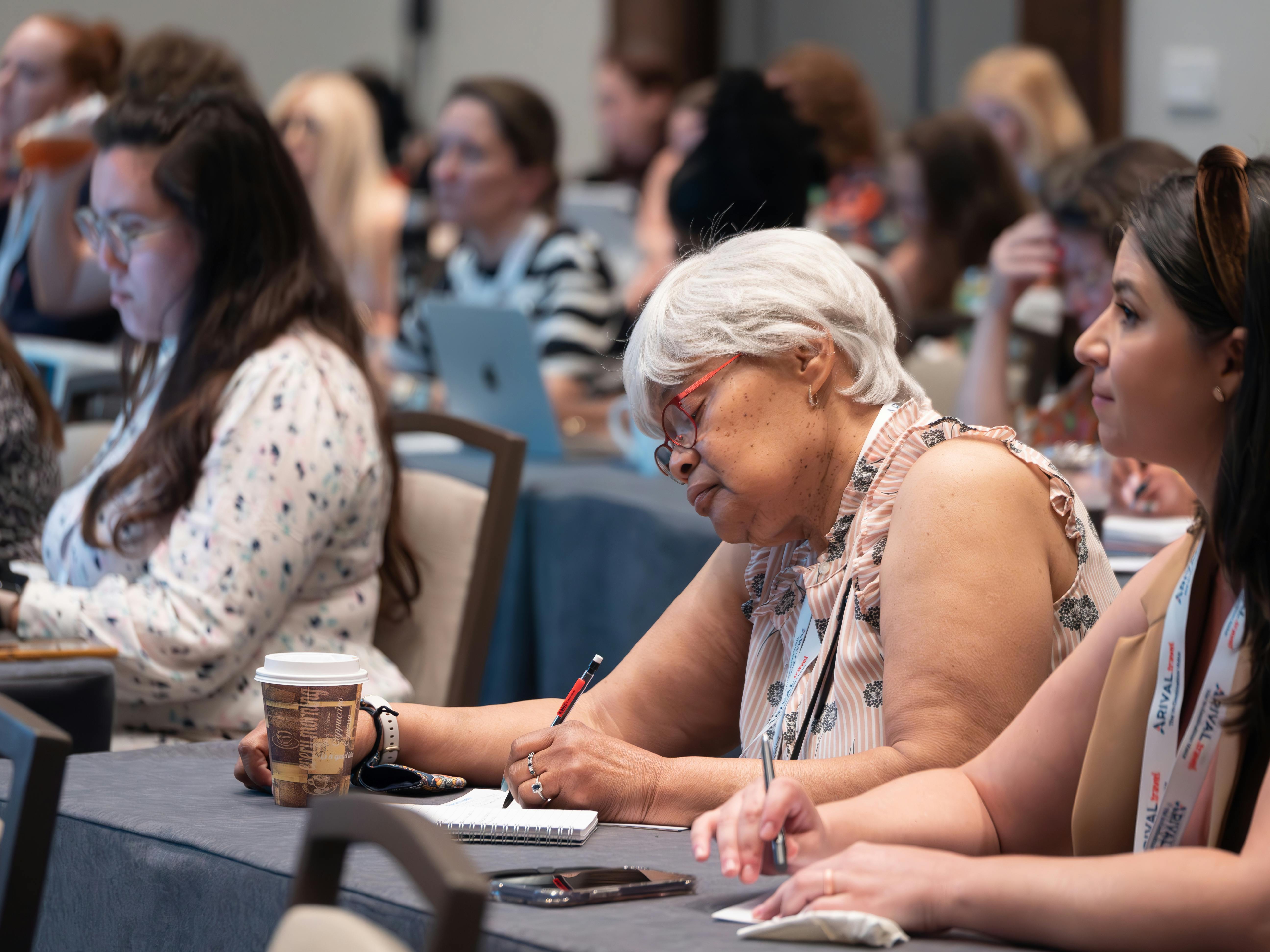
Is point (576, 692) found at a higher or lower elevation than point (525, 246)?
lower

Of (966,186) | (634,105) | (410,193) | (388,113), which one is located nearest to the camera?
(966,186)

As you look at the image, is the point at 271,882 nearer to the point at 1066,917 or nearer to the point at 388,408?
the point at 1066,917

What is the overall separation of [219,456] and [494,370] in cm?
151

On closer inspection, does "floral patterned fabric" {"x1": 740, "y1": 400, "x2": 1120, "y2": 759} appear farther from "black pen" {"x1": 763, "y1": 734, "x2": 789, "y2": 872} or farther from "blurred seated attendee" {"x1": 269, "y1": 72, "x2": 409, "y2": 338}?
"blurred seated attendee" {"x1": 269, "y1": 72, "x2": 409, "y2": 338}

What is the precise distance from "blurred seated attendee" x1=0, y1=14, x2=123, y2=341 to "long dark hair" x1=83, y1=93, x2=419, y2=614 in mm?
1798

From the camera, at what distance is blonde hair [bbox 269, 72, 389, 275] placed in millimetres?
5809

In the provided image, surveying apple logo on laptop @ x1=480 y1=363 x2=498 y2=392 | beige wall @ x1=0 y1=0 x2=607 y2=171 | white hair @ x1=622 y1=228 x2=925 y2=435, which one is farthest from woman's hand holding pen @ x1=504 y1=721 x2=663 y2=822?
beige wall @ x1=0 y1=0 x2=607 y2=171

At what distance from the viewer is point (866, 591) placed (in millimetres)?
1505

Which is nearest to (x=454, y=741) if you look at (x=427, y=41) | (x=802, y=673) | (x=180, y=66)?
(x=802, y=673)

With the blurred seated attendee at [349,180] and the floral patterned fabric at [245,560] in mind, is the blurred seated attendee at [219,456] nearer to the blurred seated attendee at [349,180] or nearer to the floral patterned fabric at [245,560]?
the floral patterned fabric at [245,560]

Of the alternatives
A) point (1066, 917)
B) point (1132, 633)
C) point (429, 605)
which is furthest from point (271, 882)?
point (429, 605)

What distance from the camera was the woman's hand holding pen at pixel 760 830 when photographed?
1119 mm

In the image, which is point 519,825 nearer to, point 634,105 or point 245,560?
point 245,560

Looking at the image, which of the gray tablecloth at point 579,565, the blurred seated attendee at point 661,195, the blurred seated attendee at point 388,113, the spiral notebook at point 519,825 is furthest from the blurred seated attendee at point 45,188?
the blurred seated attendee at point 388,113
